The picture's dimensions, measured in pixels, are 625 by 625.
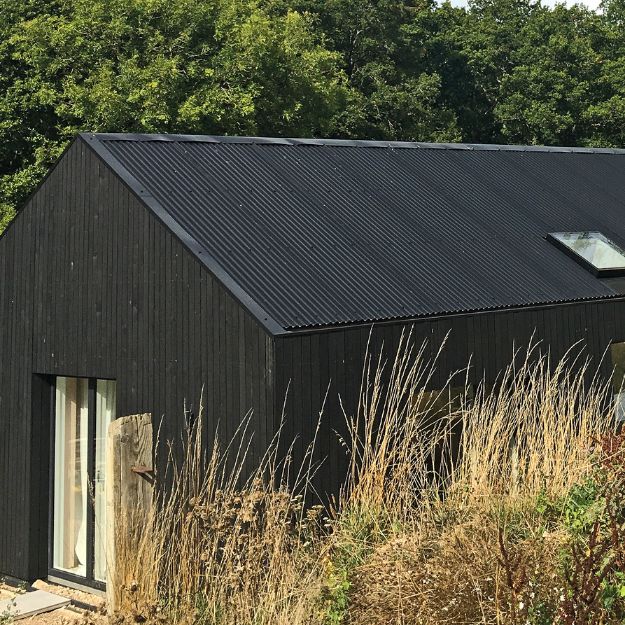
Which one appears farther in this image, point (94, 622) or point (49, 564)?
point (49, 564)

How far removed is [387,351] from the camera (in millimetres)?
7688

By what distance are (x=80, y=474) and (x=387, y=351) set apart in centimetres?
290

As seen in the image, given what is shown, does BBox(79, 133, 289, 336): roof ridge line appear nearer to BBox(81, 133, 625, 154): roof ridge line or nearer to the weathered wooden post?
BBox(81, 133, 625, 154): roof ridge line

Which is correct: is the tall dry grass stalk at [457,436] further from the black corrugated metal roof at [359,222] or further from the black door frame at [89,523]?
the black door frame at [89,523]

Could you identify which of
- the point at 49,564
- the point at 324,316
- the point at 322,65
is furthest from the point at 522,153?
the point at 322,65

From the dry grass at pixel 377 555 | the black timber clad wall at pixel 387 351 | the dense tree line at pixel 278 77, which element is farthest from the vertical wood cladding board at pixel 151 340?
the dense tree line at pixel 278 77

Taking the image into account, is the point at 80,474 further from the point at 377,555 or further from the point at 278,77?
the point at 278,77

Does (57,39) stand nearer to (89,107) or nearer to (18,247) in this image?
(89,107)

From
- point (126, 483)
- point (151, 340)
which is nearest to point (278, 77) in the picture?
point (151, 340)

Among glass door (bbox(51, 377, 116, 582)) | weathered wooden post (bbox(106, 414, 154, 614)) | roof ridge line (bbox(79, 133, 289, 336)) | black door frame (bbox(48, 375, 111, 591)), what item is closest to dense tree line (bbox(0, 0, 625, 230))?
roof ridge line (bbox(79, 133, 289, 336))

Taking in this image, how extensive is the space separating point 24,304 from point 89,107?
10.5m

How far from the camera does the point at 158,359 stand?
25.6 feet

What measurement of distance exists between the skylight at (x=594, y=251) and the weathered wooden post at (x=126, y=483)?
508 centimetres

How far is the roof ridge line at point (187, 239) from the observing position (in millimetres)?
7043
